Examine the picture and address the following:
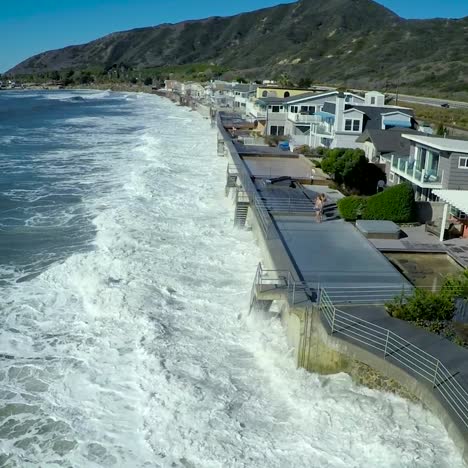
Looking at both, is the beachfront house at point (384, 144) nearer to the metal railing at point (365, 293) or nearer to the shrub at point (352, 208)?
the shrub at point (352, 208)

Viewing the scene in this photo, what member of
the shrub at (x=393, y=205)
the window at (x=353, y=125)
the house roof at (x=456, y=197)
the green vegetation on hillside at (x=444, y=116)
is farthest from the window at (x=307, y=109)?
the house roof at (x=456, y=197)

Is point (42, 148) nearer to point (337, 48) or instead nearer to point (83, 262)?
point (83, 262)

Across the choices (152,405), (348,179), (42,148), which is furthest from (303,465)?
(42,148)

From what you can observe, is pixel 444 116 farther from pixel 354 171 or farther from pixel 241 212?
pixel 241 212

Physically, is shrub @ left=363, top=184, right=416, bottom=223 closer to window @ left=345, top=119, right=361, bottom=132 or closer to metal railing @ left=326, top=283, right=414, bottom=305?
metal railing @ left=326, top=283, right=414, bottom=305

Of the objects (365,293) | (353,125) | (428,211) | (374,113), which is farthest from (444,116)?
(365,293)

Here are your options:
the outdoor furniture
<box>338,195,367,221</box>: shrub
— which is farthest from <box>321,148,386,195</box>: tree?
the outdoor furniture
